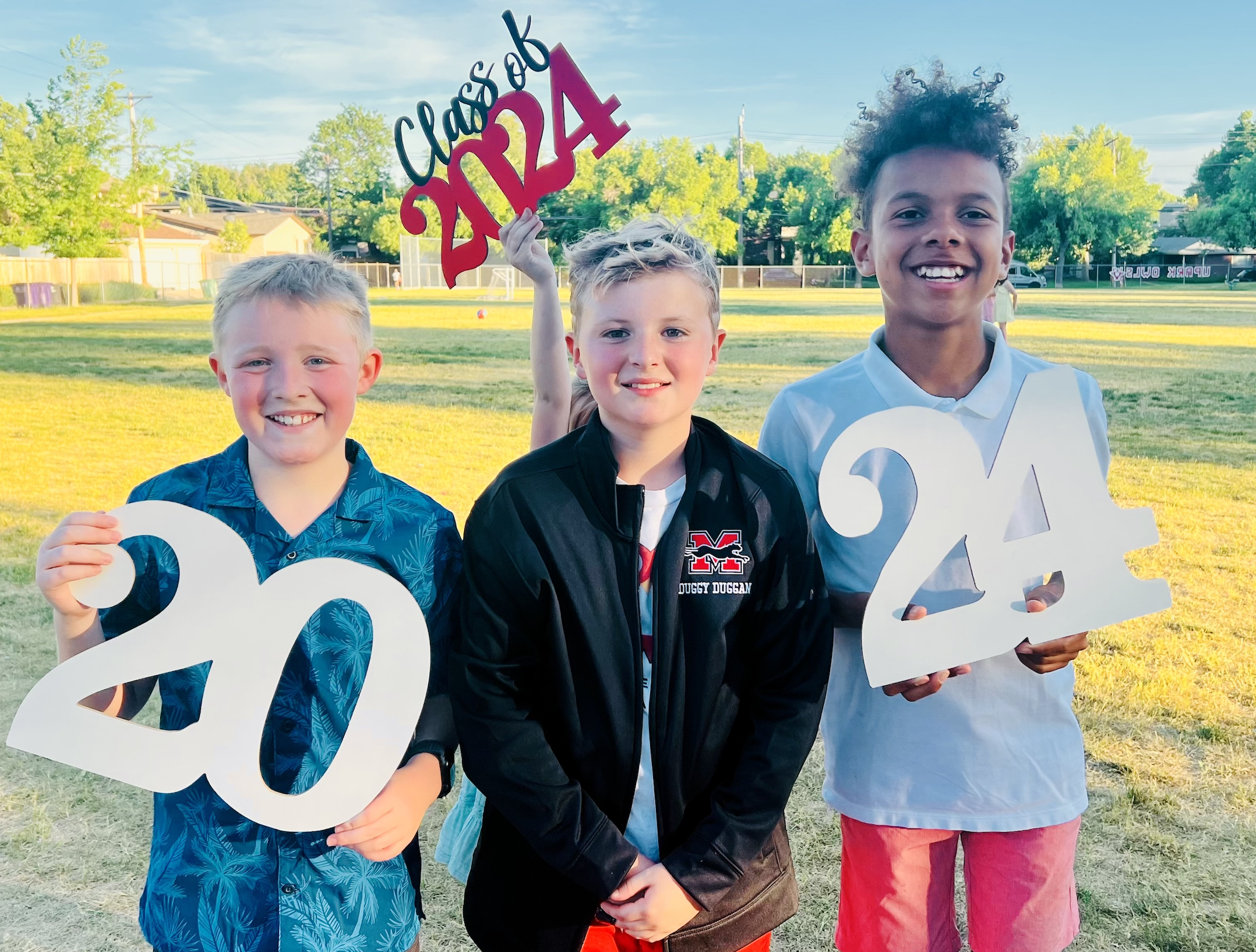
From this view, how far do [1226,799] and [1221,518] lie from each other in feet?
11.7

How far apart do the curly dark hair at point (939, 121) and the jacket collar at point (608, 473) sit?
2.33ft

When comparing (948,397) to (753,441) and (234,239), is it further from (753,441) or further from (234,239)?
(234,239)

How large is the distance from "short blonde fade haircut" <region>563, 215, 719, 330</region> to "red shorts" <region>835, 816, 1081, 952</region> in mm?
1013

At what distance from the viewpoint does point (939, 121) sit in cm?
182

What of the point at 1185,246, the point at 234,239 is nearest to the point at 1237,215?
the point at 1185,246

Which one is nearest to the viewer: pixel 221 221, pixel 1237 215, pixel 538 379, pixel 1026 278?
pixel 538 379

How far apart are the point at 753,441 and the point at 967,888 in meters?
6.16

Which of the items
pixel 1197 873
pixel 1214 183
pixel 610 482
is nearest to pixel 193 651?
pixel 610 482

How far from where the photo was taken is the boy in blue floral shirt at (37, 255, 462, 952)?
1507 mm

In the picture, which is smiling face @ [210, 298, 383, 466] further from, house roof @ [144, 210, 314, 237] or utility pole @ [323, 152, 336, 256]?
utility pole @ [323, 152, 336, 256]

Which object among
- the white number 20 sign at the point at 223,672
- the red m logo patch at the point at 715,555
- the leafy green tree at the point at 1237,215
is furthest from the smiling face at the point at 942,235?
the leafy green tree at the point at 1237,215

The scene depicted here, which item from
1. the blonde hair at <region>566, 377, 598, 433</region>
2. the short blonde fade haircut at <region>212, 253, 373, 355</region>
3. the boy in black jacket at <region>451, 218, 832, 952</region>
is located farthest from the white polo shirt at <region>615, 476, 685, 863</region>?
the blonde hair at <region>566, 377, 598, 433</region>

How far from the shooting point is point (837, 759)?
6.11 ft

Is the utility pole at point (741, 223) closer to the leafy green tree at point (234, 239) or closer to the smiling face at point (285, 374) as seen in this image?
the leafy green tree at point (234, 239)
